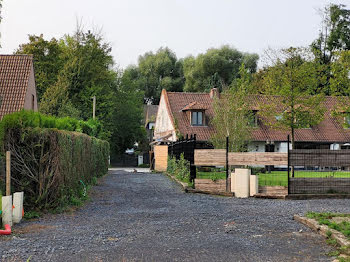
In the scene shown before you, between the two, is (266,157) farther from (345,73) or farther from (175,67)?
(175,67)

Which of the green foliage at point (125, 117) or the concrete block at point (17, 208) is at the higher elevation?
the green foliage at point (125, 117)

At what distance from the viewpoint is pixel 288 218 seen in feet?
32.6

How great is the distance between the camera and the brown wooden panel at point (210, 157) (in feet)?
49.7

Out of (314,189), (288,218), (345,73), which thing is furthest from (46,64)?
(288,218)

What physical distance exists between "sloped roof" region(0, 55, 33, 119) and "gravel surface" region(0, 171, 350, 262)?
16965 mm

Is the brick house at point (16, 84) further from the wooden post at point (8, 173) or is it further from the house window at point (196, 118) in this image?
the wooden post at point (8, 173)

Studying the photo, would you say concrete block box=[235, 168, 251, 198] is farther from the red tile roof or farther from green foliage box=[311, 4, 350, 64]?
green foliage box=[311, 4, 350, 64]

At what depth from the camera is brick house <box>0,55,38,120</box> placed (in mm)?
27250

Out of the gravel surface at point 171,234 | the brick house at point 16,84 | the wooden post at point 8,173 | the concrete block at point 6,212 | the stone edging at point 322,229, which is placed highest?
the brick house at point 16,84

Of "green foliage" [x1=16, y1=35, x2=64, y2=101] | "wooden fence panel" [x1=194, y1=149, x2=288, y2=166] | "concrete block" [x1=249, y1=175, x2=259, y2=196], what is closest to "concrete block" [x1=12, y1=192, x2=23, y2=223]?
"wooden fence panel" [x1=194, y1=149, x2=288, y2=166]

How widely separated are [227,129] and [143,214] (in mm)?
13999

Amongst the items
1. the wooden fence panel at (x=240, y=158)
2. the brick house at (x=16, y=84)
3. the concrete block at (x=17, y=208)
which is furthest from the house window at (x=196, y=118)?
the concrete block at (x=17, y=208)

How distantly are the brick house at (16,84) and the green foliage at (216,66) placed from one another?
32717 millimetres

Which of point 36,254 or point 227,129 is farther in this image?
point 227,129
